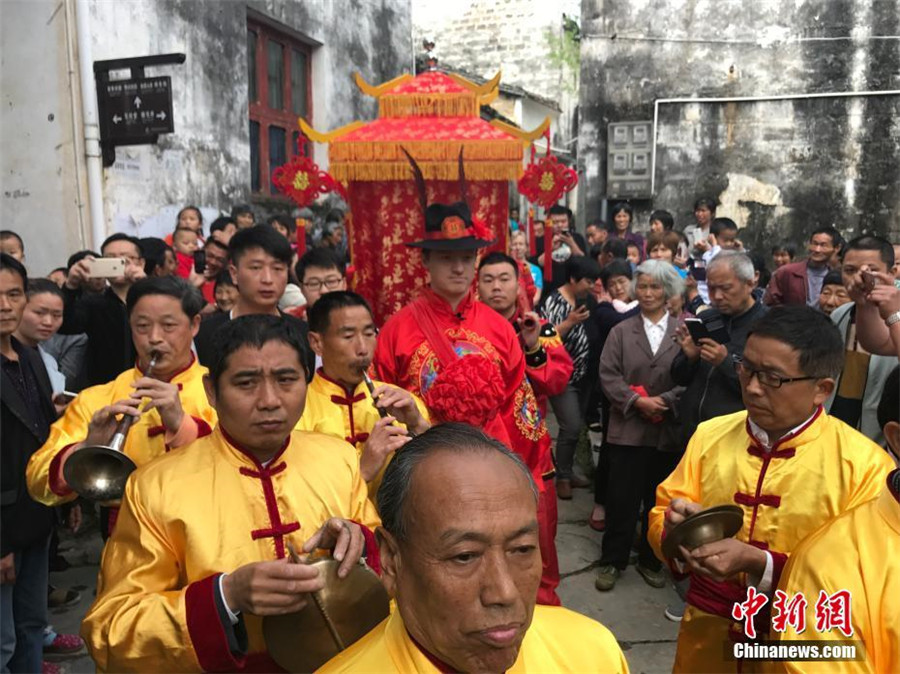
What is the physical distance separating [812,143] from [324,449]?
40.9 ft

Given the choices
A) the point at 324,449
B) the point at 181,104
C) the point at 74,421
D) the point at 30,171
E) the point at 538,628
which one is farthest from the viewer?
the point at 181,104

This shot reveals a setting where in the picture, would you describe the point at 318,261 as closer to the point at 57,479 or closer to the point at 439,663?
the point at 57,479

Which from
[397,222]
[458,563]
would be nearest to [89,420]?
[458,563]

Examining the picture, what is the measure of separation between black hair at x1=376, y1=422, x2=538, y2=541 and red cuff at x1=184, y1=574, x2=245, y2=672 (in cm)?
60

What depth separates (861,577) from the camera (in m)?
1.77

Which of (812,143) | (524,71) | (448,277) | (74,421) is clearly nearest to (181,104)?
(448,277)

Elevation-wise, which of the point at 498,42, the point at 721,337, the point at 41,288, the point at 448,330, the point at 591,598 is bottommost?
the point at 591,598

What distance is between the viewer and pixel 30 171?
23.9ft

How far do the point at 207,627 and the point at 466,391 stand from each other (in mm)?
1596

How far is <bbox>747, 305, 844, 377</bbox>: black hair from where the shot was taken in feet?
8.05

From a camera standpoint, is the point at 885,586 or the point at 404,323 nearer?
the point at 885,586

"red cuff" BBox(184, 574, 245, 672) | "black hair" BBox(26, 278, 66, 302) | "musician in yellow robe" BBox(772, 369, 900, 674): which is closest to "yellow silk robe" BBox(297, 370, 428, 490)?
"red cuff" BBox(184, 574, 245, 672)

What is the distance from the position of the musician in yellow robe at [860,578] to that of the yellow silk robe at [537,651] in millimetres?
581

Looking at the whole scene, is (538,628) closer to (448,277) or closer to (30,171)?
(448,277)
